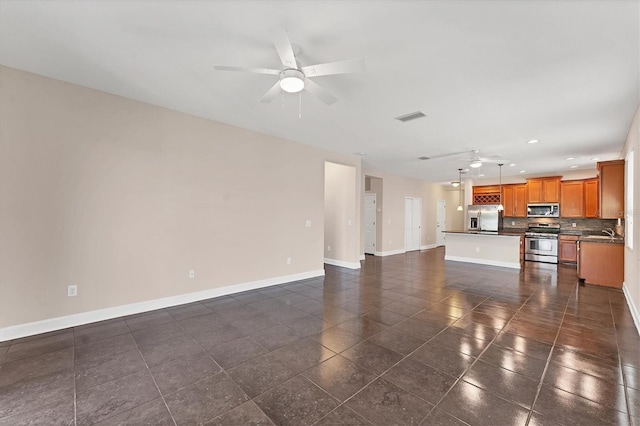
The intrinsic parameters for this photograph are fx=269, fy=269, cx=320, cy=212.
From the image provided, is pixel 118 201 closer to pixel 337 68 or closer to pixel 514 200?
pixel 337 68

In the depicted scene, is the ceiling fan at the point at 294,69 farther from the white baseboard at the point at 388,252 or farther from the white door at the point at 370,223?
the white baseboard at the point at 388,252

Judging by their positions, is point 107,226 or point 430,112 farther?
point 430,112

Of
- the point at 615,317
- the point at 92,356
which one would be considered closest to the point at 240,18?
the point at 92,356

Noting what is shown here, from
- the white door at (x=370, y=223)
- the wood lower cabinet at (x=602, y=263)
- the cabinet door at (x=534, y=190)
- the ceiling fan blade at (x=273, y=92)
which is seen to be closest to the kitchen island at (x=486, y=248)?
the wood lower cabinet at (x=602, y=263)

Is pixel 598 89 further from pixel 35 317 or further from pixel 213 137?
pixel 35 317

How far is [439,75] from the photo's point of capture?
276 centimetres

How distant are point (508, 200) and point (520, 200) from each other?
0.32 metres

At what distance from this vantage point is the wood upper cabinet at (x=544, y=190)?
26.8 feet

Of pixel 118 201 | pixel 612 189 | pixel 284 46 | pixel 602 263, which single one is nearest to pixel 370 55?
pixel 284 46

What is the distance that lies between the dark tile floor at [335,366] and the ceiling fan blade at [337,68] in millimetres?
2444

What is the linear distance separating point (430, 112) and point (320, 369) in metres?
3.43

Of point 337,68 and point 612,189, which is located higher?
point 337,68

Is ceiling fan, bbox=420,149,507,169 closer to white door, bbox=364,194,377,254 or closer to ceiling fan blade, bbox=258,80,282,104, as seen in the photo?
white door, bbox=364,194,377,254

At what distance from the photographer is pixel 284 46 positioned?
196 cm
